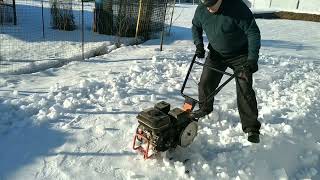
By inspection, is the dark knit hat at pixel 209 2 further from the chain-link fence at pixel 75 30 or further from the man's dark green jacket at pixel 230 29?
the chain-link fence at pixel 75 30

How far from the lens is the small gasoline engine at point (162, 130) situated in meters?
4.15

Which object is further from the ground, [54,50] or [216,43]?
[216,43]

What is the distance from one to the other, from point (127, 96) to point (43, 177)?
7.77ft

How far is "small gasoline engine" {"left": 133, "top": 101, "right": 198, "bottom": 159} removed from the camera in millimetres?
4148

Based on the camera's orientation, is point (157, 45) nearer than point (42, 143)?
No

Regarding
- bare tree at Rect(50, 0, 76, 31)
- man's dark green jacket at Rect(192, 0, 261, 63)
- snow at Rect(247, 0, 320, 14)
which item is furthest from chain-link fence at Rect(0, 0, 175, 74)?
snow at Rect(247, 0, 320, 14)

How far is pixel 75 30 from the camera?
12.5m

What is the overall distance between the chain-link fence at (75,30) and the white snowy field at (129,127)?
5.78 feet

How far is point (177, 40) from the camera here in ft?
37.7

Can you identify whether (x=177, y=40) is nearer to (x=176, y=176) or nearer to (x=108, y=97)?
(x=108, y=97)

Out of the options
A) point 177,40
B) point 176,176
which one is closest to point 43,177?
point 176,176

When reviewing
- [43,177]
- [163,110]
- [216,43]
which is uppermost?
[216,43]

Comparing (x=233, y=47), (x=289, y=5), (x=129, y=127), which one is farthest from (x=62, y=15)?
(x=289, y=5)

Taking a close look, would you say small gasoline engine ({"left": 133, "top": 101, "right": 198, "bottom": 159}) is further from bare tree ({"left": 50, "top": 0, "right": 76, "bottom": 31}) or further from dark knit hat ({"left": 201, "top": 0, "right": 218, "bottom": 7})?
bare tree ({"left": 50, "top": 0, "right": 76, "bottom": 31})
